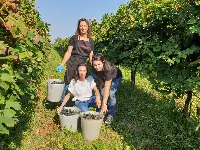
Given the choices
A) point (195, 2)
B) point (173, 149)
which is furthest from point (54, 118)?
point (195, 2)

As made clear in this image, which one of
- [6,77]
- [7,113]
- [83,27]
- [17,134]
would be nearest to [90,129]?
[17,134]

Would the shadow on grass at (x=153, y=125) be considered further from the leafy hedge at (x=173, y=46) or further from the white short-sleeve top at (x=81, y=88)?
the white short-sleeve top at (x=81, y=88)

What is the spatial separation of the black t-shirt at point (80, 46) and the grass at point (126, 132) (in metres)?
1.41

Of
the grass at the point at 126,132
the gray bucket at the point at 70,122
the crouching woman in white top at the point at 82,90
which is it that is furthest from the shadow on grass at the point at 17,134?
the crouching woman in white top at the point at 82,90

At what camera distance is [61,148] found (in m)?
5.01

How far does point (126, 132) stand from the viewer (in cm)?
581

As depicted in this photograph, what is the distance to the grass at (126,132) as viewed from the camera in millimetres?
5156

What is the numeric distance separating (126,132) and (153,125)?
74 cm

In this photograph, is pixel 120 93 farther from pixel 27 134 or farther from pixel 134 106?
pixel 27 134

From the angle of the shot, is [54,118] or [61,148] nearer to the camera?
[61,148]

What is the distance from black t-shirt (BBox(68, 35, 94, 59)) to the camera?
618 cm

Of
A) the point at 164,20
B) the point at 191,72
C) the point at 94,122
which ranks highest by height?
the point at 164,20

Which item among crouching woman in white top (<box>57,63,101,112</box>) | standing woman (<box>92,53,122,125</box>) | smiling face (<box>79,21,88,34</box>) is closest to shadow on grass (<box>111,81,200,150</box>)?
standing woman (<box>92,53,122,125</box>)

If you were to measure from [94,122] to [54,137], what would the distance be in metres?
0.80
